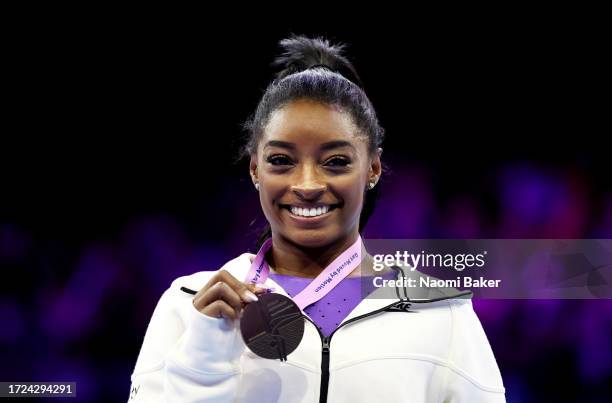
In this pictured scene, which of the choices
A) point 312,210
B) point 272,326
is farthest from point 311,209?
point 272,326

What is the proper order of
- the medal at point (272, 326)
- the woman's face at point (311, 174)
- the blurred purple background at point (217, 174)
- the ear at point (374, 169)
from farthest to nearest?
1. the blurred purple background at point (217, 174)
2. the ear at point (374, 169)
3. the woman's face at point (311, 174)
4. the medal at point (272, 326)

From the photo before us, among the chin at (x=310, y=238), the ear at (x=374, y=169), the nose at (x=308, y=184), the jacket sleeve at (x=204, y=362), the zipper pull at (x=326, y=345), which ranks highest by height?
the ear at (x=374, y=169)

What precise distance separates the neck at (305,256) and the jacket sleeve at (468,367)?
0.90 feet

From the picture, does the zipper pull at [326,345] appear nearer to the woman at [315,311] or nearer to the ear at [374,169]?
the woman at [315,311]

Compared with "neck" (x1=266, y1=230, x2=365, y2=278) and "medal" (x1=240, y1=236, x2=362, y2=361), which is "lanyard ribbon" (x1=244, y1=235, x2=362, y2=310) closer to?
"neck" (x1=266, y1=230, x2=365, y2=278)

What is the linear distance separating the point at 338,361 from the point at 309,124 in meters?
0.54

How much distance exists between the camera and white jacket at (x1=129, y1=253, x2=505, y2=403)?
5.10 feet

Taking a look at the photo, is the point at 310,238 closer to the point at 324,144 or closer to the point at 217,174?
the point at 324,144

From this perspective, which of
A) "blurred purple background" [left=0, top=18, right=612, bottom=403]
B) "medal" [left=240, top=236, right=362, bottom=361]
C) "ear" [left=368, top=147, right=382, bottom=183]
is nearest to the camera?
"medal" [left=240, top=236, right=362, bottom=361]

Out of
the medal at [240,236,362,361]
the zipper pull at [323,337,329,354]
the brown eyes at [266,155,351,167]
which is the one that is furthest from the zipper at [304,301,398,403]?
the brown eyes at [266,155,351,167]

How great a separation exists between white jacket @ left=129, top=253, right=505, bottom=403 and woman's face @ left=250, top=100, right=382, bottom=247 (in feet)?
0.55

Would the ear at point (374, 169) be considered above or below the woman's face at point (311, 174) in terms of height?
above

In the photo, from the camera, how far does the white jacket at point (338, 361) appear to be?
1555mm

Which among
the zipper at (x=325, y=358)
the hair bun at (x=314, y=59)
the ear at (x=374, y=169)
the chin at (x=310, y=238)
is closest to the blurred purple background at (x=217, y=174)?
the hair bun at (x=314, y=59)
